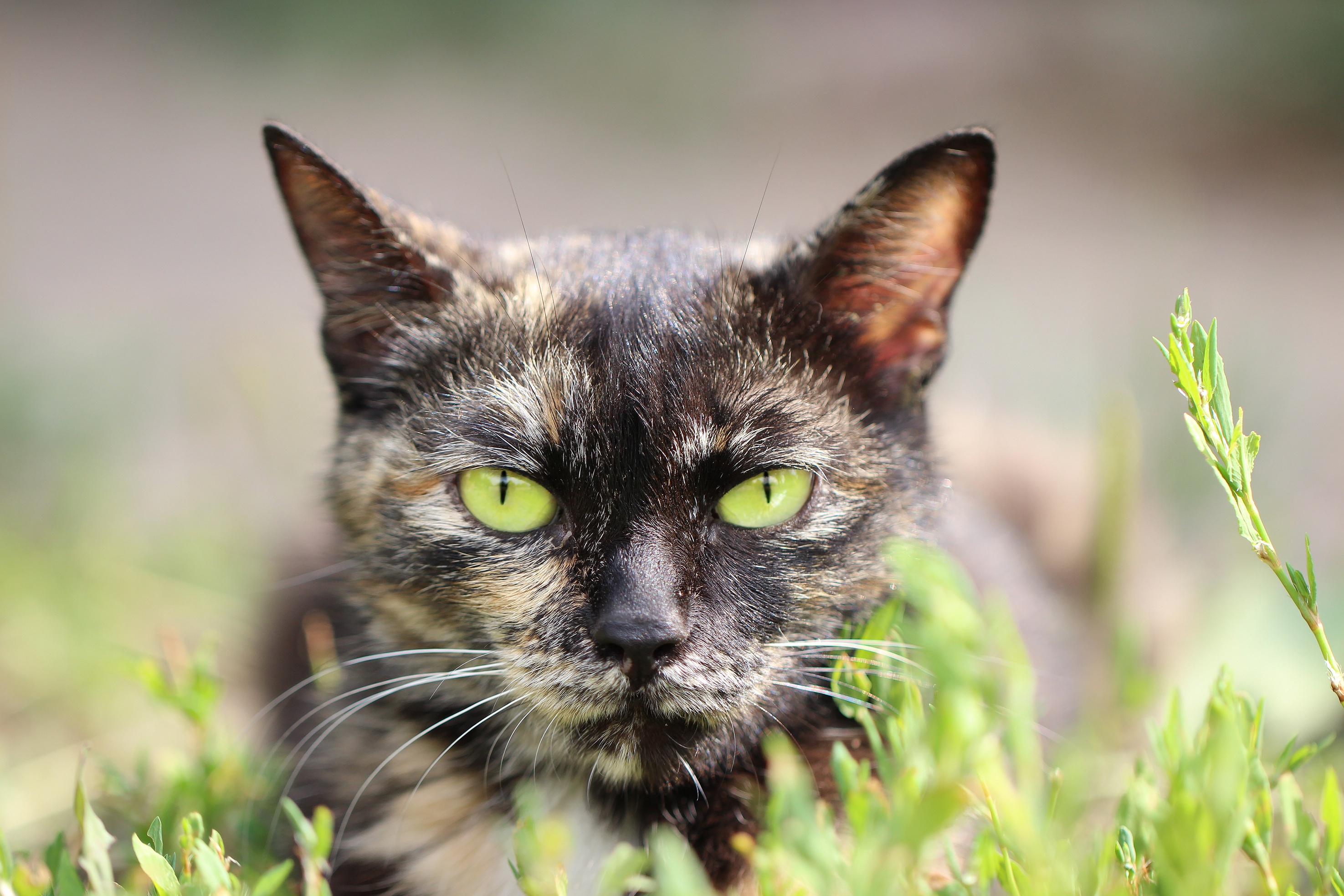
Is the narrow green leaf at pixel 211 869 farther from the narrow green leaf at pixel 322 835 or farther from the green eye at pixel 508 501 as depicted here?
the green eye at pixel 508 501

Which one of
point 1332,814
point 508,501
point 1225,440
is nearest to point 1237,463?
point 1225,440

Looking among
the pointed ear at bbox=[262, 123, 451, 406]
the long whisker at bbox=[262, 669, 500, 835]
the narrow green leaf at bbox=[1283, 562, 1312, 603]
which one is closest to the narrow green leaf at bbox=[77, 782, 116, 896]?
the long whisker at bbox=[262, 669, 500, 835]

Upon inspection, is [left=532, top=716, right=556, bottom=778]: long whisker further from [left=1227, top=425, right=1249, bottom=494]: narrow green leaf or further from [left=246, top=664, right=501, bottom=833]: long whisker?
[left=1227, top=425, right=1249, bottom=494]: narrow green leaf

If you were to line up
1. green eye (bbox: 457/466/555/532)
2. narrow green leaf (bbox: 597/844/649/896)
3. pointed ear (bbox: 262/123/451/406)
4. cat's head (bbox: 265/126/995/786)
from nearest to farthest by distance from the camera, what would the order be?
narrow green leaf (bbox: 597/844/649/896), cat's head (bbox: 265/126/995/786), green eye (bbox: 457/466/555/532), pointed ear (bbox: 262/123/451/406)

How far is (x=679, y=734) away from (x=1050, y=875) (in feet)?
1.70

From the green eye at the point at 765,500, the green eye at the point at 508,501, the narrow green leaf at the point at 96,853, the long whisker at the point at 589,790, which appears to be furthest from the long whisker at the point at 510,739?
the narrow green leaf at the point at 96,853

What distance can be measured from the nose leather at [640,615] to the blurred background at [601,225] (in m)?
0.84

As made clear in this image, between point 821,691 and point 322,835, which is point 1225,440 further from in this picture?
point 322,835

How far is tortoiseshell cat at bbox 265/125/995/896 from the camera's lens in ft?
3.88

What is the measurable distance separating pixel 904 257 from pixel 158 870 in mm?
1219

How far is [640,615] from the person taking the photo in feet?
3.55

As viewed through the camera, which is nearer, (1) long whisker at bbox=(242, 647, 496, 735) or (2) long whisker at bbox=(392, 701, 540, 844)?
(1) long whisker at bbox=(242, 647, 496, 735)

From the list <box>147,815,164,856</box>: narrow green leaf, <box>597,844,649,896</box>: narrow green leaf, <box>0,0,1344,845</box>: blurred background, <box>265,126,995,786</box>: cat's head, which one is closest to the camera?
<box>597,844,649,896</box>: narrow green leaf

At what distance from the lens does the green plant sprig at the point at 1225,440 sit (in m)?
0.94
